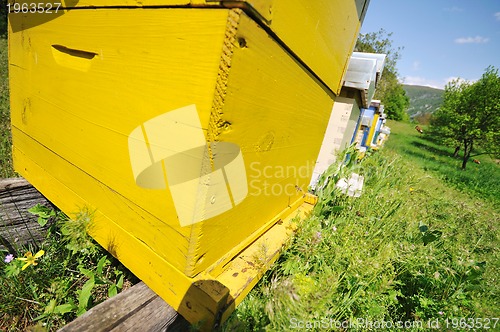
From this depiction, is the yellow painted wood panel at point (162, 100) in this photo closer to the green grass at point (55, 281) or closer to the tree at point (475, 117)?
the green grass at point (55, 281)

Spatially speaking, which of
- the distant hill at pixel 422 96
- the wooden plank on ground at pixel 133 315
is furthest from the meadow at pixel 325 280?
the distant hill at pixel 422 96

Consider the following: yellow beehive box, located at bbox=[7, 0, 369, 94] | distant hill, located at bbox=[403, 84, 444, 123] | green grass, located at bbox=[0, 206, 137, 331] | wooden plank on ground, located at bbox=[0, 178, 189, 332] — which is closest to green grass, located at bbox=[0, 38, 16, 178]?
green grass, located at bbox=[0, 206, 137, 331]

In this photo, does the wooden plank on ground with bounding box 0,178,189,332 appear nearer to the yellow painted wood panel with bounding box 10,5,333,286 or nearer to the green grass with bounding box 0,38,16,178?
the yellow painted wood panel with bounding box 10,5,333,286

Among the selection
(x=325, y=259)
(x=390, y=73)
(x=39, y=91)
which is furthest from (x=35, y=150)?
(x=390, y=73)

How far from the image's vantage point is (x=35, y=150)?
3.84ft

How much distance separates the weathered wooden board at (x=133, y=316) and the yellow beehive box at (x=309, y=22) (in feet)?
2.95

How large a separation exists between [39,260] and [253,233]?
1.11 m

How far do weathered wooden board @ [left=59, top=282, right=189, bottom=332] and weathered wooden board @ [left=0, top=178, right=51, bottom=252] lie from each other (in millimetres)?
854

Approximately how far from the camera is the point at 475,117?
1207cm

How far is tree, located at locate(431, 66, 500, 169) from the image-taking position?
11270mm

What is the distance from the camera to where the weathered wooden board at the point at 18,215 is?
1.16 m

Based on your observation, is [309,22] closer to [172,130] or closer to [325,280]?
[172,130]

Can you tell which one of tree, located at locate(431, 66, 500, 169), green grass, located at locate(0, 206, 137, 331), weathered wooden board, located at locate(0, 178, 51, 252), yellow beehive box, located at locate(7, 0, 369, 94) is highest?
tree, located at locate(431, 66, 500, 169)

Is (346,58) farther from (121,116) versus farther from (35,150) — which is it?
(35,150)
